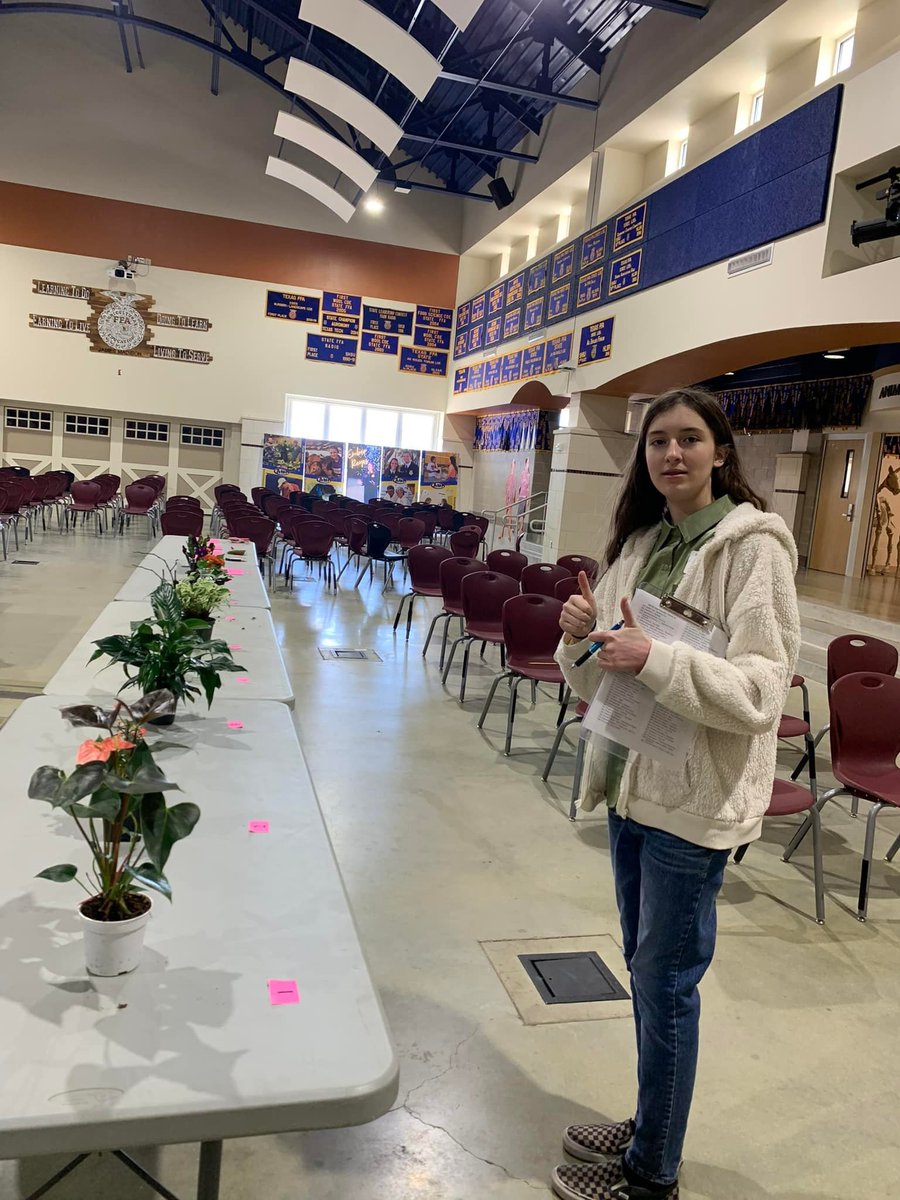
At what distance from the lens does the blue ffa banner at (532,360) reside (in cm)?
1273

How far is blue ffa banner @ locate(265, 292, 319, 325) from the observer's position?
54.2 ft

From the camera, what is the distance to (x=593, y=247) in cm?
1117

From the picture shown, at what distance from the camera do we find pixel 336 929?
139 centimetres

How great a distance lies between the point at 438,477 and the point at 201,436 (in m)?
4.98

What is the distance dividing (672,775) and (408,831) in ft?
6.83

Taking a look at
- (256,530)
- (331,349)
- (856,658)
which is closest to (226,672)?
(856,658)

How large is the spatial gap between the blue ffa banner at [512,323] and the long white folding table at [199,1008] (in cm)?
1330

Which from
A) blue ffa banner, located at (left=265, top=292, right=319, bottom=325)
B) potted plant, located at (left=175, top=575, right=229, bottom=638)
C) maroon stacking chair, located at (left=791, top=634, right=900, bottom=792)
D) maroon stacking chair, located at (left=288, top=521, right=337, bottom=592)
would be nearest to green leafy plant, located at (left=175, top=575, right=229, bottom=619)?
potted plant, located at (left=175, top=575, right=229, bottom=638)

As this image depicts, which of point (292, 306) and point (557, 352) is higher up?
point (292, 306)

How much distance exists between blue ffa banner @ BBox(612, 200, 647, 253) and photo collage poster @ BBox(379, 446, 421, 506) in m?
7.10

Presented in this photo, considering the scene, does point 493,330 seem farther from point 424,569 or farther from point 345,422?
point 424,569

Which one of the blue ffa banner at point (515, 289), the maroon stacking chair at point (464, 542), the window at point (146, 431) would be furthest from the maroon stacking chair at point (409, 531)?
the window at point (146, 431)

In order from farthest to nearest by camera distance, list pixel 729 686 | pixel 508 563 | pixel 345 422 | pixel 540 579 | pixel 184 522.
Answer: pixel 345 422, pixel 184 522, pixel 508 563, pixel 540 579, pixel 729 686

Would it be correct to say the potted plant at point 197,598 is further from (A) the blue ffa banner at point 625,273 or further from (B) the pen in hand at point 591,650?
(A) the blue ffa banner at point 625,273
